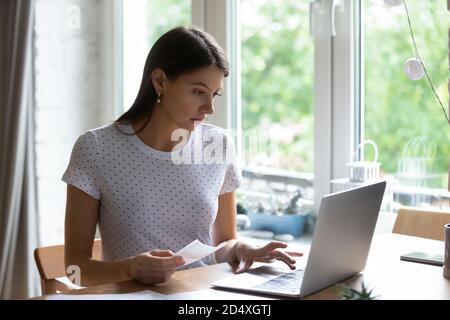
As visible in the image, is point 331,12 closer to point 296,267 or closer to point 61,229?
point 296,267

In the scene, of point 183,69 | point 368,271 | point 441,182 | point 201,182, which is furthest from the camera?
point 441,182

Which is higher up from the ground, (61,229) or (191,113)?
(191,113)

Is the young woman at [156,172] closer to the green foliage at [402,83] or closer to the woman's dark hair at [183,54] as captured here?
the woman's dark hair at [183,54]

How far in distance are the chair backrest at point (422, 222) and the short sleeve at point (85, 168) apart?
79 centimetres

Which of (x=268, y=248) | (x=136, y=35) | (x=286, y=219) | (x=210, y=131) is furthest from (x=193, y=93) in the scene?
(x=136, y=35)

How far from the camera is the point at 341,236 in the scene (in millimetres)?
1191

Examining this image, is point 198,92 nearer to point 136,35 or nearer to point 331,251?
point 331,251

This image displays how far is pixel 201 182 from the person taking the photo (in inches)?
64.5

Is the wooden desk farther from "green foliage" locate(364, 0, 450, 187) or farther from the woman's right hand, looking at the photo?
"green foliage" locate(364, 0, 450, 187)

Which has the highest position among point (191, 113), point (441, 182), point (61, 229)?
point (191, 113)

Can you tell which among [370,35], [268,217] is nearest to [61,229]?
[268,217]

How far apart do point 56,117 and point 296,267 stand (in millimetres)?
1667

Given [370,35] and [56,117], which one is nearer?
[370,35]

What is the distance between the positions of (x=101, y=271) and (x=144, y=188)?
0.25 metres
